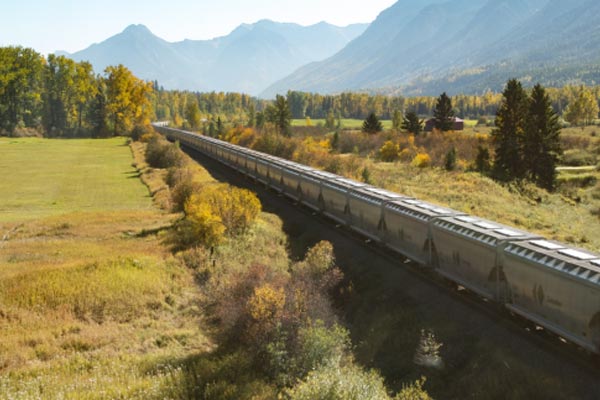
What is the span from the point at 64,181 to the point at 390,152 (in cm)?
5043

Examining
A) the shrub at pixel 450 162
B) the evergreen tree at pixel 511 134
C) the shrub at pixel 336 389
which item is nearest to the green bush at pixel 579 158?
the evergreen tree at pixel 511 134

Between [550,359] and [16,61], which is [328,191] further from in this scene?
[16,61]

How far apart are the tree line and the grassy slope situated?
104 metres

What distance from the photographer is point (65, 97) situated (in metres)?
150

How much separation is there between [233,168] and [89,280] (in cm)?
3743

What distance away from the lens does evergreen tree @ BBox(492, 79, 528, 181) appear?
206ft

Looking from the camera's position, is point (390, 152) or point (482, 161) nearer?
point (482, 161)

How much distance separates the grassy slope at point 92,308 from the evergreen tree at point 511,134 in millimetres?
44535

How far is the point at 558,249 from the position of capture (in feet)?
50.0

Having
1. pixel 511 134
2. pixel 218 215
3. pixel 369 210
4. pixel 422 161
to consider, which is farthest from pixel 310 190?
pixel 422 161

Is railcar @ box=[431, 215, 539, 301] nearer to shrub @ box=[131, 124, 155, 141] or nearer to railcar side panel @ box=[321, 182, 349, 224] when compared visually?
railcar side panel @ box=[321, 182, 349, 224]

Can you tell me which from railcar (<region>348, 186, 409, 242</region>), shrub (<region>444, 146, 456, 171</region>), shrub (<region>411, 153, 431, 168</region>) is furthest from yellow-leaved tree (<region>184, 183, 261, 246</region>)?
shrub (<region>411, 153, 431, 168</region>)

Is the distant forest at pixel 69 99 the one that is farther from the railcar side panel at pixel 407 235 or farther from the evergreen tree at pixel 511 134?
the railcar side panel at pixel 407 235

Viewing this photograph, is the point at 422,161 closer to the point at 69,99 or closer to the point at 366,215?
the point at 366,215
